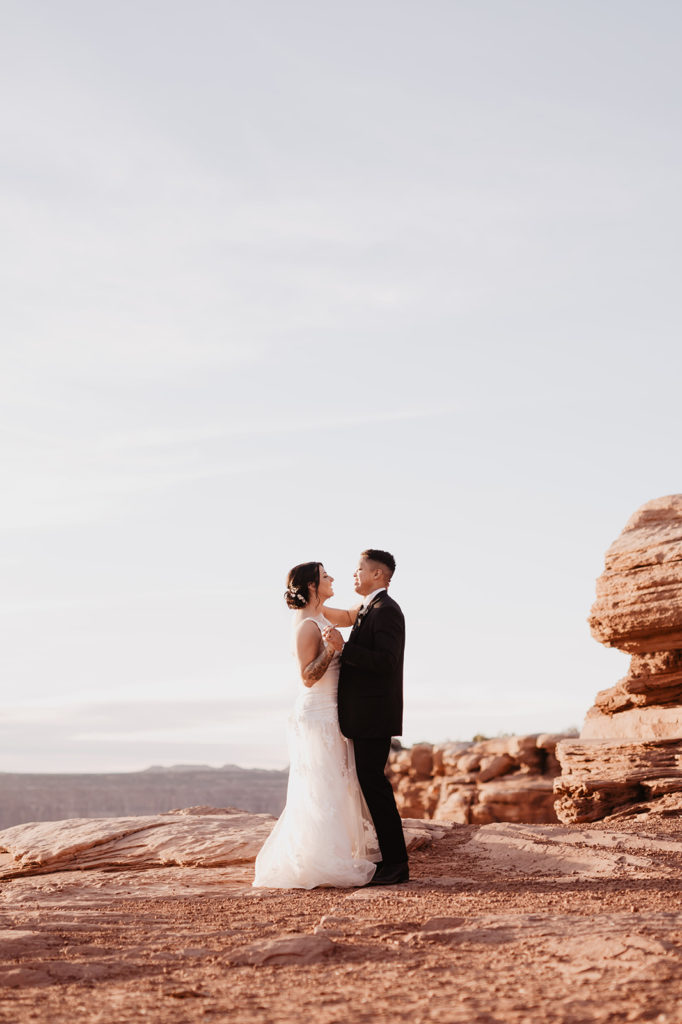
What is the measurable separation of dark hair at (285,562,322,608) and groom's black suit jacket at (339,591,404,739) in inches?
21.9

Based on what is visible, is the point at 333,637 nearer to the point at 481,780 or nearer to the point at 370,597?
the point at 370,597

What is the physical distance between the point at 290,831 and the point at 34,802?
40734 mm

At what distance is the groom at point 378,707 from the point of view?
7.98 m

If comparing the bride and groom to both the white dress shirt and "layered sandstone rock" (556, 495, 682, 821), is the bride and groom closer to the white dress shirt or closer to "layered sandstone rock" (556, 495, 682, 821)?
the white dress shirt

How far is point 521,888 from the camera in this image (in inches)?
289

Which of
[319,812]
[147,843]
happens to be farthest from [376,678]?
[147,843]

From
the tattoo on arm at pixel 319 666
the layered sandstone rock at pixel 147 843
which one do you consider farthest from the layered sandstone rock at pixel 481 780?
the tattoo on arm at pixel 319 666

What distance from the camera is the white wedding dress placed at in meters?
7.92

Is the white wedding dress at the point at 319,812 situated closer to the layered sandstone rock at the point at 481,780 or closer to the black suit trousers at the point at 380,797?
the black suit trousers at the point at 380,797

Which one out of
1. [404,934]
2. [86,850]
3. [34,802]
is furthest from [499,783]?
[34,802]

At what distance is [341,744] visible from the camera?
830cm

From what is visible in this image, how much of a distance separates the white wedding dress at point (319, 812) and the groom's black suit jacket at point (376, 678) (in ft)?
0.72

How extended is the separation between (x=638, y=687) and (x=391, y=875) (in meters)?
6.89

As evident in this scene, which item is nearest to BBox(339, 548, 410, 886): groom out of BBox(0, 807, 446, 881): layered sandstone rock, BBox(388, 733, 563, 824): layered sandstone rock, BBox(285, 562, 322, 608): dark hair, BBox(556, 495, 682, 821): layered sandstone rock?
BBox(285, 562, 322, 608): dark hair
